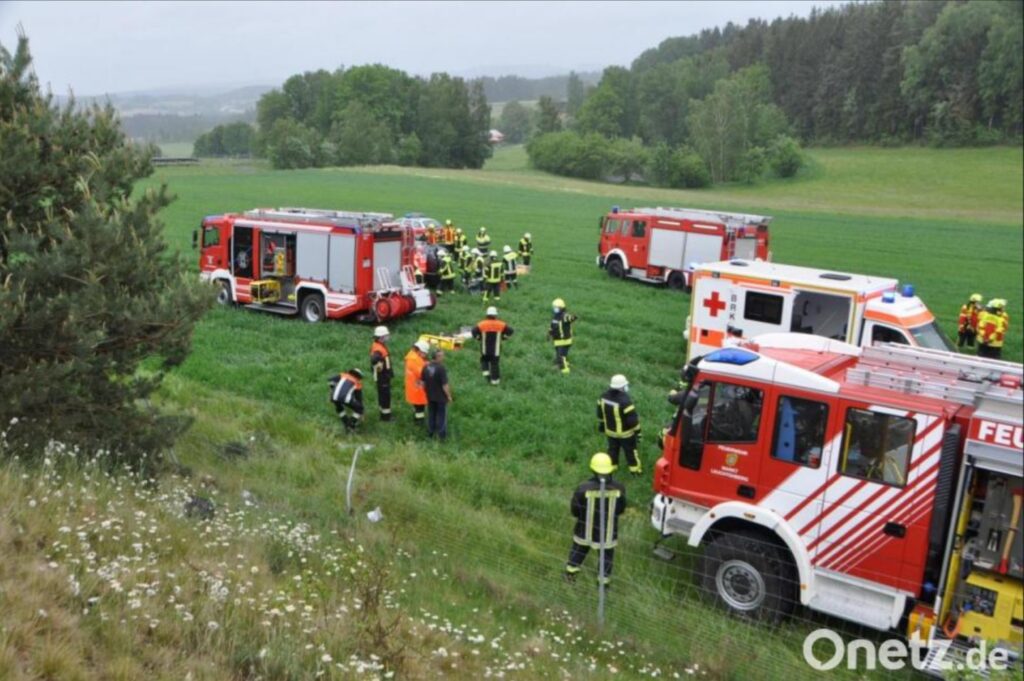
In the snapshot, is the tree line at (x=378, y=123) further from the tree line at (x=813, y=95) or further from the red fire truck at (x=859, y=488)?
the red fire truck at (x=859, y=488)

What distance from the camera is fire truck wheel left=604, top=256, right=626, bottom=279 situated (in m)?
27.4

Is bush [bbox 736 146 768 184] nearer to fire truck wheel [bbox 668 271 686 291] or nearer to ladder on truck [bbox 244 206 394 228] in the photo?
fire truck wheel [bbox 668 271 686 291]

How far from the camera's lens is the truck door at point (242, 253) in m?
19.8

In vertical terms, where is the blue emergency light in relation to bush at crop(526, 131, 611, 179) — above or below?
below

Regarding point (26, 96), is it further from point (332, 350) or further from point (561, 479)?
point (332, 350)

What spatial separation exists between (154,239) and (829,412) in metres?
6.43

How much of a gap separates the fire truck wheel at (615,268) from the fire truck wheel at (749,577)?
19.9 meters

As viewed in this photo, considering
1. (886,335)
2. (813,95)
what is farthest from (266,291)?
(813,95)

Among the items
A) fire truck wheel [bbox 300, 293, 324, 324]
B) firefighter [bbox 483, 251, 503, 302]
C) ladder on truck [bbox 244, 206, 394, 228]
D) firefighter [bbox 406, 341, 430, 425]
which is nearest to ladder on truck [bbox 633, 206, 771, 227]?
firefighter [bbox 483, 251, 503, 302]

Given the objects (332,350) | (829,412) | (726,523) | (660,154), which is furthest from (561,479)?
(660,154)

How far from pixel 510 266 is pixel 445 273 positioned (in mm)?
1917

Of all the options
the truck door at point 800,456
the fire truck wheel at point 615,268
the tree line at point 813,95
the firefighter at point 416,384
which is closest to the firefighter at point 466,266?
the fire truck wheel at point 615,268

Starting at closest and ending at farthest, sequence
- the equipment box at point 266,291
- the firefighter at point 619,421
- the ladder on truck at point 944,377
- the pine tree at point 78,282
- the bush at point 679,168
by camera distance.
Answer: the ladder on truck at point 944,377 < the pine tree at point 78,282 < the firefighter at point 619,421 < the equipment box at point 266,291 < the bush at point 679,168

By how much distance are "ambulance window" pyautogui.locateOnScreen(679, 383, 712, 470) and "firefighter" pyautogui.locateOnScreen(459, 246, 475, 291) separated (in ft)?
51.7
